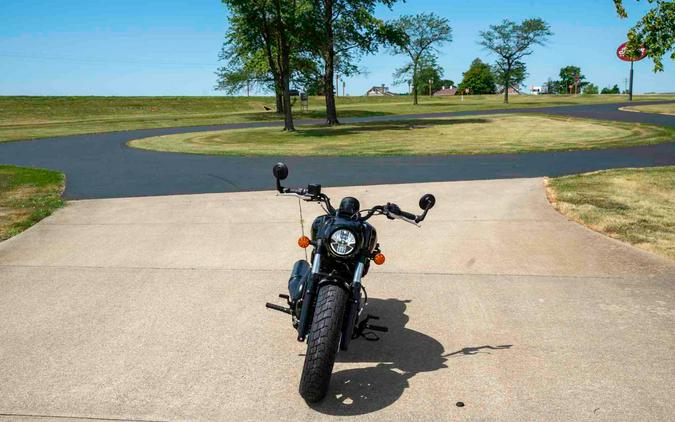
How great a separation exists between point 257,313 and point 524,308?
2572 mm

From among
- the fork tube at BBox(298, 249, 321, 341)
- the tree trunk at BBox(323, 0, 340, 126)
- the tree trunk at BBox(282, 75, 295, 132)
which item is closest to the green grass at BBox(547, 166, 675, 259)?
the fork tube at BBox(298, 249, 321, 341)

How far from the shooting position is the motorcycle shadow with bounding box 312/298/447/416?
3.85m

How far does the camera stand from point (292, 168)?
53.6 ft

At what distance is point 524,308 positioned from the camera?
5531mm

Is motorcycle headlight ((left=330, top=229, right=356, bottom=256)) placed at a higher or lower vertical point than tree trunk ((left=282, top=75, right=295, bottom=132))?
lower

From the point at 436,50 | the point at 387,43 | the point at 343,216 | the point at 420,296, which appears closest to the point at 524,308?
the point at 420,296

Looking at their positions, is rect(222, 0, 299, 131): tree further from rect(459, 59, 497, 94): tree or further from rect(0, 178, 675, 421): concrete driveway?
rect(459, 59, 497, 94): tree

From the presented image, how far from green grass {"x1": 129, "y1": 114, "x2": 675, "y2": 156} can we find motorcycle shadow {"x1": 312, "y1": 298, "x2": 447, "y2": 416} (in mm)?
14498

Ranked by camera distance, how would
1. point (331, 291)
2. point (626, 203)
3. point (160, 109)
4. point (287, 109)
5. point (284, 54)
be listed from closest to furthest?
point (331, 291)
point (626, 203)
point (284, 54)
point (287, 109)
point (160, 109)

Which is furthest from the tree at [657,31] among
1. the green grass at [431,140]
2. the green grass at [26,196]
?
the green grass at [26,196]

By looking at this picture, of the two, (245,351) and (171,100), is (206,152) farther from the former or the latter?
(171,100)

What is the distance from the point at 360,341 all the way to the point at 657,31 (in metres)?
9.82

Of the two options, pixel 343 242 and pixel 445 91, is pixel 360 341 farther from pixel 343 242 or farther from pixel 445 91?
pixel 445 91

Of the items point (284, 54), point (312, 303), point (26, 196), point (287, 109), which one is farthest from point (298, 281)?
point (284, 54)
